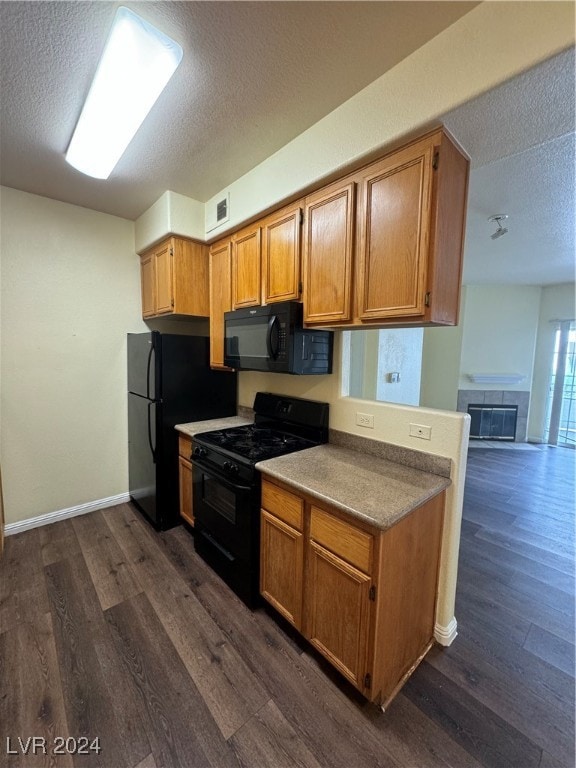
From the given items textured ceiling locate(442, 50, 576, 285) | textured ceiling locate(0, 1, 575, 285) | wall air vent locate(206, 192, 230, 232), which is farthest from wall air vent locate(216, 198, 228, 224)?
textured ceiling locate(442, 50, 576, 285)

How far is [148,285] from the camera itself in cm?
298

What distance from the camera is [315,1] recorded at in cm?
110

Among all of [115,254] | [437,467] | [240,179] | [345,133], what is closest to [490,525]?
[437,467]

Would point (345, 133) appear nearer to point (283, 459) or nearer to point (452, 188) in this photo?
point (452, 188)

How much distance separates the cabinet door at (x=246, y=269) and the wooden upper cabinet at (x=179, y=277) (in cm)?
42

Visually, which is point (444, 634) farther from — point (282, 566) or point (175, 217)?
point (175, 217)

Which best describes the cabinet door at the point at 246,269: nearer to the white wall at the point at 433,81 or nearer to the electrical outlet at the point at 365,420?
the white wall at the point at 433,81

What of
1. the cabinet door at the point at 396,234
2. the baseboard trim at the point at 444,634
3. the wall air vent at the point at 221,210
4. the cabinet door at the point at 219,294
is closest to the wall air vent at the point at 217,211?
the wall air vent at the point at 221,210

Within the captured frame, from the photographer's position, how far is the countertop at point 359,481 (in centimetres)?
128

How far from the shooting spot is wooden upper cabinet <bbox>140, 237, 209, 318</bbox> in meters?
2.59

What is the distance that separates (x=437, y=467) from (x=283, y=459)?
2.68 feet

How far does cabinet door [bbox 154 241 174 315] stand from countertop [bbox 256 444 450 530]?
1680 millimetres

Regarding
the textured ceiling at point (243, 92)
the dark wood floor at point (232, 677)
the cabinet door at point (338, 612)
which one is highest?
the textured ceiling at point (243, 92)

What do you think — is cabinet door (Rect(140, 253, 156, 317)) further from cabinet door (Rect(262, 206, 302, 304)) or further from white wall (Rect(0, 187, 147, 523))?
cabinet door (Rect(262, 206, 302, 304))
